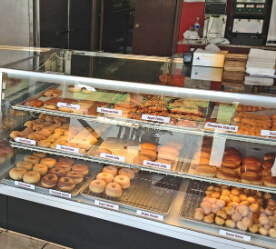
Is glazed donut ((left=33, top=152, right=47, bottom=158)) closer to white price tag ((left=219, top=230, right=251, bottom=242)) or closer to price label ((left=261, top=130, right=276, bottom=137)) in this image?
white price tag ((left=219, top=230, right=251, bottom=242))

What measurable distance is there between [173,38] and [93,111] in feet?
14.2

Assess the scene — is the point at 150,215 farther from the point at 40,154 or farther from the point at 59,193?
the point at 40,154

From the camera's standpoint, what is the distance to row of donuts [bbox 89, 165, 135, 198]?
88.0 inches

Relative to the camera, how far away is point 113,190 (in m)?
2.23

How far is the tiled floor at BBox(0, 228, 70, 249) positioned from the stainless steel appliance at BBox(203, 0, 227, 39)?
14.4 feet

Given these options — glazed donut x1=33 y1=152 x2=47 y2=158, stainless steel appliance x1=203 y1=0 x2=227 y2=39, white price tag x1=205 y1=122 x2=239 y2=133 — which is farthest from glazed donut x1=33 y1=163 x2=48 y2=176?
stainless steel appliance x1=203 y1=0 x2=227 y2=39

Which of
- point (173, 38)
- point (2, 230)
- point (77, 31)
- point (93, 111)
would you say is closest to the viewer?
point (93, 111)

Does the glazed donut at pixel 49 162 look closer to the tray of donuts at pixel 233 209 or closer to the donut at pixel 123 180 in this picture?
the donut at pixel 123 180

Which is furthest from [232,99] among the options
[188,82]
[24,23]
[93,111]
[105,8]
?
[105,8]

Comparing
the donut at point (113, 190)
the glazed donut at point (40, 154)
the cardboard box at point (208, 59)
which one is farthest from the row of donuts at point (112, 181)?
the cardboard box at point (208, 59)

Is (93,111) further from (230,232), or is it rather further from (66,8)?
(66,8)

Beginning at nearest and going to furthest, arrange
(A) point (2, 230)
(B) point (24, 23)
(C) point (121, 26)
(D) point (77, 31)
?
(A) point (2, 230) → (B) point (24, 23) → (D) point (77, 31) → (C) point (121, 26)

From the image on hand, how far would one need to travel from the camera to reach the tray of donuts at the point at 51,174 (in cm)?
229

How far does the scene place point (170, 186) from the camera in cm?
236
